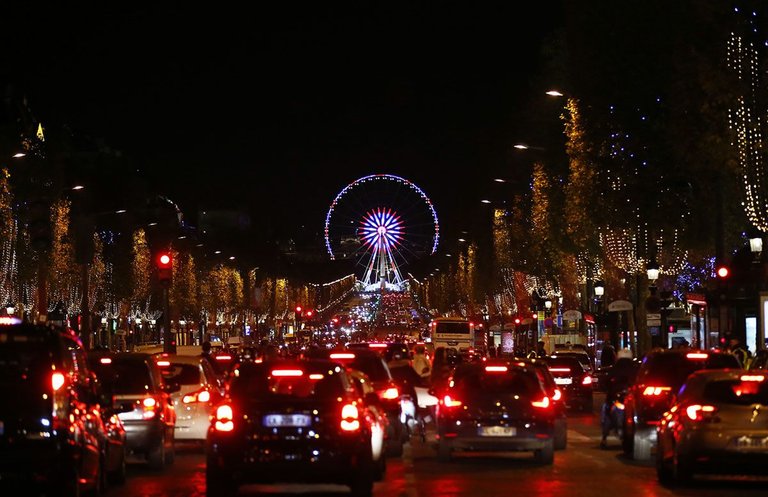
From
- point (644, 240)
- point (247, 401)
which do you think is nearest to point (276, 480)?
point (247, 401)

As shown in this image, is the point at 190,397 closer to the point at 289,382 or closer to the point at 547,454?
the point at 547,454

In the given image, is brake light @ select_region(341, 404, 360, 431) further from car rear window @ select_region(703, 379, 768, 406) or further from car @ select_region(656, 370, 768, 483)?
car rear window @ select_region(703, 379, 768, 406)

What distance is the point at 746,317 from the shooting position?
54.9 meters

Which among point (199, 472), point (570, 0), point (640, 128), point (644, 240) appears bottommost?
point (199, 472)

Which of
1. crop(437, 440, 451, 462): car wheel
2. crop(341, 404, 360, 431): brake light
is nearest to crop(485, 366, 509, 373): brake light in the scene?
crop(437, 440, 451, 462): car wheel

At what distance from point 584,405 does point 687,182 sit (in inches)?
380

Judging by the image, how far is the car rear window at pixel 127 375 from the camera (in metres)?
24.4

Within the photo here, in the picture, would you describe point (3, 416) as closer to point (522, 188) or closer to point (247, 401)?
point (247, 401)

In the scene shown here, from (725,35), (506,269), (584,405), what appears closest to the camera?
(725,35)

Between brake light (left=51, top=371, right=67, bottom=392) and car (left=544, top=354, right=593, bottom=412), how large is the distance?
2848 centimetres

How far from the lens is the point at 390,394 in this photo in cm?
2822

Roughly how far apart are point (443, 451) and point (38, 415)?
36.0 ft

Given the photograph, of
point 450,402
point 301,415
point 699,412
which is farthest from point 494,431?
point 301,415

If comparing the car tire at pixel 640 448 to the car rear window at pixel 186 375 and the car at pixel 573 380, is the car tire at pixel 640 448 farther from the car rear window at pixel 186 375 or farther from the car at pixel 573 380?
the car at pixel 573 380
